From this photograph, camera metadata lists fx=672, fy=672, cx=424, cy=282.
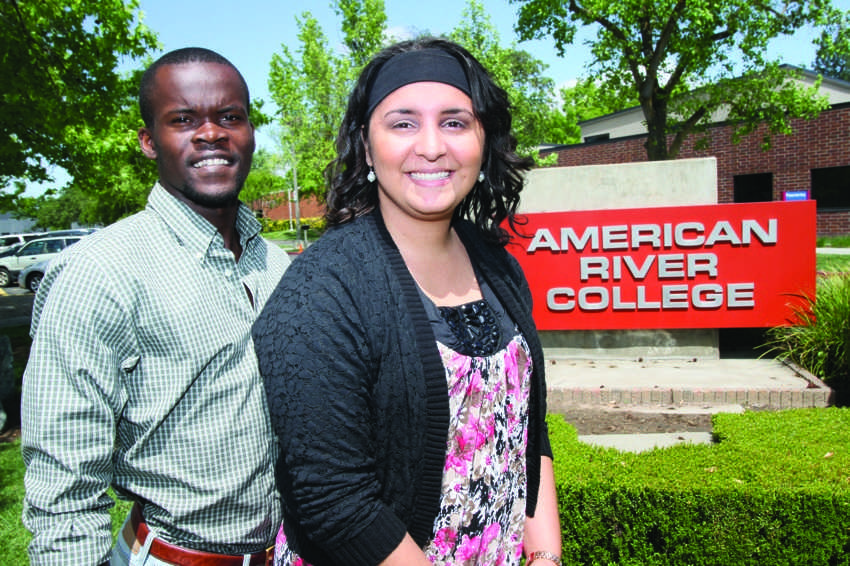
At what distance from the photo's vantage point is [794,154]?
2420cm

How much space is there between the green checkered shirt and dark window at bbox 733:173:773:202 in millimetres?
27228

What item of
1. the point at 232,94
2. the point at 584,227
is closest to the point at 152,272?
the point at 232,94

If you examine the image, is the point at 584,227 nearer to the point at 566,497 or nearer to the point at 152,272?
the point at 566,497

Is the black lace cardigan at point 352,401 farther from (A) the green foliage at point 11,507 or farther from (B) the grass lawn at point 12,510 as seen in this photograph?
(A) the green foliage at point 11,507

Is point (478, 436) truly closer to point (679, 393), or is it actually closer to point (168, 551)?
point (168, 551)

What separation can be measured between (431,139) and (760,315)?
745 centimetres

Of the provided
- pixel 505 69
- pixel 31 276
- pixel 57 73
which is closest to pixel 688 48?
pixel 505 69

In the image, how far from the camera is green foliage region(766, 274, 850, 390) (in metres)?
7.08

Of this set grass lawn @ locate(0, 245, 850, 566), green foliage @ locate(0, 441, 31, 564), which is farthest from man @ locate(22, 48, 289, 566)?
green foliage @ locate(0, 441, 31, 564)

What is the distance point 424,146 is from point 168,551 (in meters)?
1.14

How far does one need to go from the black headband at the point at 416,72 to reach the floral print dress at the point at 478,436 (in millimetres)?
543

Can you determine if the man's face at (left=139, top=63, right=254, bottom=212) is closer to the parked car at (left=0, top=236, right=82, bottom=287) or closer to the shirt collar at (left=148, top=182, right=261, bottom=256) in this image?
Answer: the shirt collar at (left=148, top=182, right=261, bottom=256)

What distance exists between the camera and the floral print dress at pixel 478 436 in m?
1.58

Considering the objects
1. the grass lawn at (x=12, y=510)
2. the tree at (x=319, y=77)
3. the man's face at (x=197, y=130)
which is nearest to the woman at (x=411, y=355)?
the man's face at (x=197, y=130)
